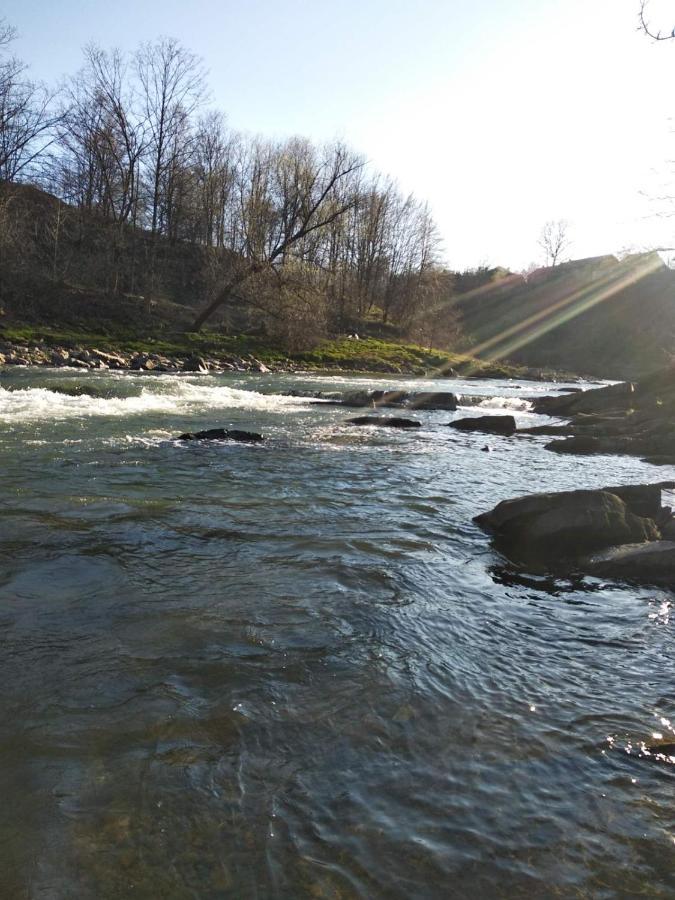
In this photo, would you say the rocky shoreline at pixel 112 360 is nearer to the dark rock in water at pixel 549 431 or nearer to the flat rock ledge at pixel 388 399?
the flat rock ledge at pixel 388 399

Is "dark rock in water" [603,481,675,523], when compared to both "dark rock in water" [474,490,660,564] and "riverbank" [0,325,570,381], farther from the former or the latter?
"riverbank" [0,325,570,381]

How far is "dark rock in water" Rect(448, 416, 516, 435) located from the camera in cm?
1698

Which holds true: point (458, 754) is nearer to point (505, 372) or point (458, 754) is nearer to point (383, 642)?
point (383, 642)

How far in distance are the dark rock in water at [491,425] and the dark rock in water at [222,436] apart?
272 inches

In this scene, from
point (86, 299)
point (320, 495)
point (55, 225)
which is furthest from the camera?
point (55, 225)

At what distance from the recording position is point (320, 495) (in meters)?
8.36

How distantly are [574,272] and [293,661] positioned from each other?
324 feet

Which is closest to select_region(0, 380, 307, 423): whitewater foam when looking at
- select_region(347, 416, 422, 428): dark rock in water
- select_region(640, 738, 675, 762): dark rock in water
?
select_region(347, 416, 422, 428): dark rock in water

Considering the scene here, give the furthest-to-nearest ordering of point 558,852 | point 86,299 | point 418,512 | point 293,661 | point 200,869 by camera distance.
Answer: point 86,299, point 418,512, point 293,661, point 558,852, point 200,869

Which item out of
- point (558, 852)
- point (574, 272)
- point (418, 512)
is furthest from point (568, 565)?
point (574, 272)

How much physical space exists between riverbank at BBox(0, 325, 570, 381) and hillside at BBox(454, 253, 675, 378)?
17088mm

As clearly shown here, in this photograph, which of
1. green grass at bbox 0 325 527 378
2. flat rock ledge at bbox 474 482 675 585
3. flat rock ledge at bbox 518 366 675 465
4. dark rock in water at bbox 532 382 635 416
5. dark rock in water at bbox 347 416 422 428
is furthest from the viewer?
green grass at bbox 0 325 527 378

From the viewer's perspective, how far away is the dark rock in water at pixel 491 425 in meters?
17.0

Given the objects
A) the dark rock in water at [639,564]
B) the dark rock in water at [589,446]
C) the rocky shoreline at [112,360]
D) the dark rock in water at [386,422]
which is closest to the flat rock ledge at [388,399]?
the dark rock in water at [386,422]
